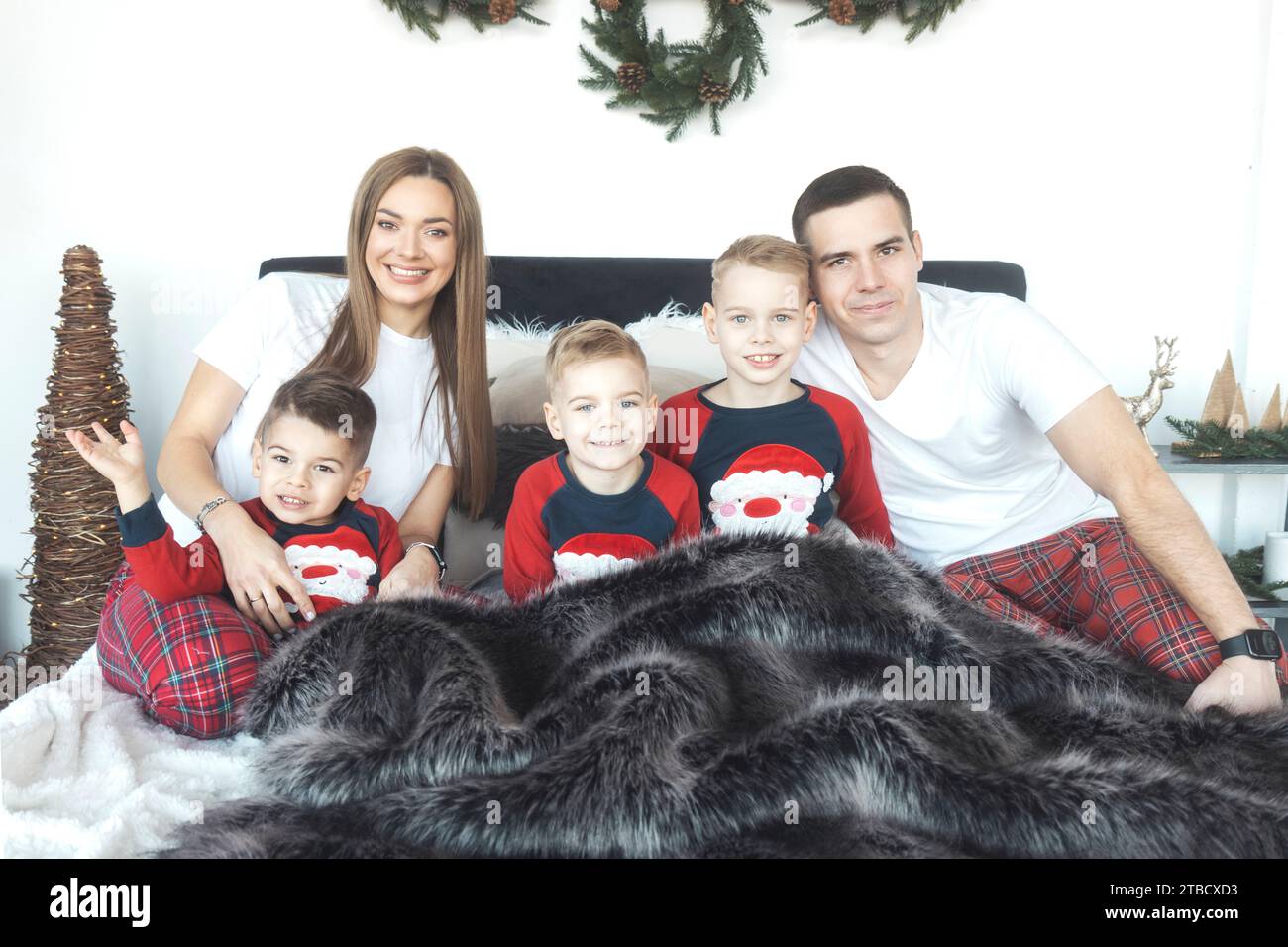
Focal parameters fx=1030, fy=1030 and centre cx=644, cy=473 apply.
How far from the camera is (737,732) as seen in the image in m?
1.20

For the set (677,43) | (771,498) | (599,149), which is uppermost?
(677,43)

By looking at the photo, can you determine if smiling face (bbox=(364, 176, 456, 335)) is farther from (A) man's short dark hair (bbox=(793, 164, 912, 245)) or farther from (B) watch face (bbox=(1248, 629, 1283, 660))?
(B) watch face (bbox=(1248, 629, 1283, 660))

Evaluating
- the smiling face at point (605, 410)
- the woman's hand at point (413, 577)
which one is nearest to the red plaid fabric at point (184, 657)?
the woman's hand at point (413, 577)

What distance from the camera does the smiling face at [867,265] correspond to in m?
1.89

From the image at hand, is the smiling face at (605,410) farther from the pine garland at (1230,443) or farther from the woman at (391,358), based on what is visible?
the pine garland at (1230,443)

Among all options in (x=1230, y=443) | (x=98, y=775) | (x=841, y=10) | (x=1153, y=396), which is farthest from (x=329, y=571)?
(x=1230, y=443)

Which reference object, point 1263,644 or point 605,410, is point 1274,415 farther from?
point 605,410

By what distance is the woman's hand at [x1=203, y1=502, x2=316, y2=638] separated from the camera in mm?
1575

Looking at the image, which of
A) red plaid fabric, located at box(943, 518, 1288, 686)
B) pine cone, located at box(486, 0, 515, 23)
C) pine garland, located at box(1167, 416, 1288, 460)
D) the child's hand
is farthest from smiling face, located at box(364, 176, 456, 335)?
pine garland, located at box(1167, 416, 1288, 460)

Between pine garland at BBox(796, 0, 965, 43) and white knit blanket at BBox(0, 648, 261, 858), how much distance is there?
228cm

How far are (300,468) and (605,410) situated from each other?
51cm

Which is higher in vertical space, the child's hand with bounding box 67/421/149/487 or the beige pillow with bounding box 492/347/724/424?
the beige pillow with bounding box 492/347/724/424
